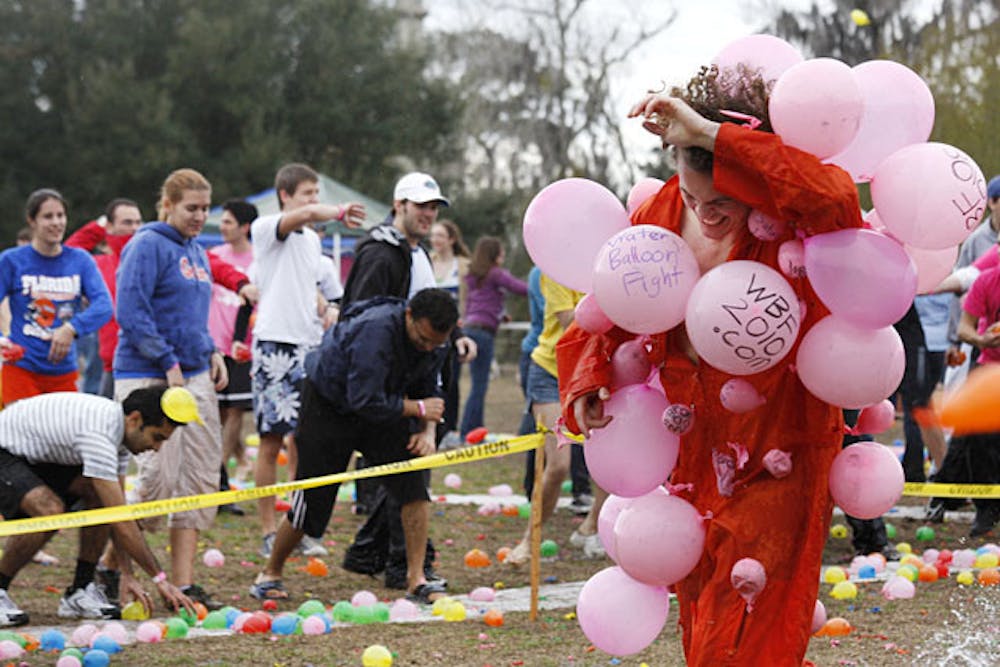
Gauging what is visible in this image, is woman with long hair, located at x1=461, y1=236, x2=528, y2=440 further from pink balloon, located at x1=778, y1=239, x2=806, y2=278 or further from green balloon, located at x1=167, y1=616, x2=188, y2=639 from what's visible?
pink balloon, located at x1=778, y1=239, x2=806, y2=278

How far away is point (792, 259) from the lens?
3365 millimetres

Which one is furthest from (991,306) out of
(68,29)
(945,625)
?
(68,29)

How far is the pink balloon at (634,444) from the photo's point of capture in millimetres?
3615

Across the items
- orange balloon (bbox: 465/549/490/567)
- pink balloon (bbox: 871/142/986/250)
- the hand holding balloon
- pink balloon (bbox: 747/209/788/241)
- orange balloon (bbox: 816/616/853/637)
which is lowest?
orange balloon (bbox: 465/549/490/567)

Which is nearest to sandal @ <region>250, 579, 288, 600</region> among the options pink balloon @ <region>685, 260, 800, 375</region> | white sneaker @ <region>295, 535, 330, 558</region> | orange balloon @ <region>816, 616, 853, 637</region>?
white sneaker @ <region>295, 535, 330, 558</region>

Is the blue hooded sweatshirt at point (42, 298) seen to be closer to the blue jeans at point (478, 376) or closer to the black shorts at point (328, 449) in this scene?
the black shorts at point (328, 449)

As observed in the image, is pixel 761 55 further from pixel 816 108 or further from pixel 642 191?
pixel 642 191

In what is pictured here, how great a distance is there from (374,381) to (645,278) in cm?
325

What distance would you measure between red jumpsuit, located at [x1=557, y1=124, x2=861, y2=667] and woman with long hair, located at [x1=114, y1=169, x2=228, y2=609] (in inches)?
139

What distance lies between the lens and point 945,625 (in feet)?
19.9

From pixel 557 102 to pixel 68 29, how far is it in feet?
50.0

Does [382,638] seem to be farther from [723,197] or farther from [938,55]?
[938,55]

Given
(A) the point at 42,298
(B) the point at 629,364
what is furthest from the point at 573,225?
(A) the point at 42,298

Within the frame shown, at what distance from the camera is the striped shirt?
19.5 feet
